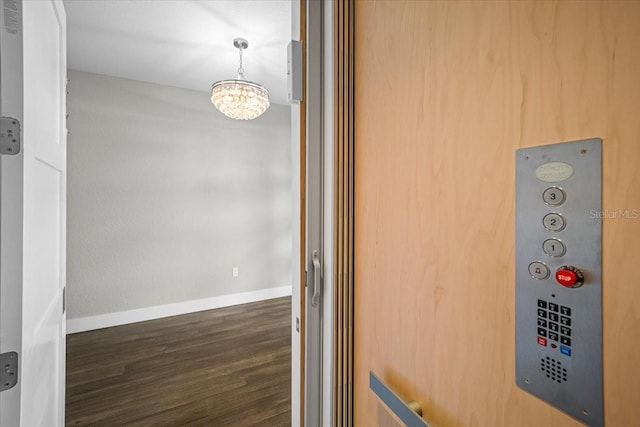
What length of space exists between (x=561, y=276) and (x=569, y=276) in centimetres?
1

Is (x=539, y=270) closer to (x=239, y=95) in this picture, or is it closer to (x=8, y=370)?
(x=8, y=370)

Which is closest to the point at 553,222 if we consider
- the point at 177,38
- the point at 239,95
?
the point at 239,95

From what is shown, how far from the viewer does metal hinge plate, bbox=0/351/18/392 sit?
0.71 meters

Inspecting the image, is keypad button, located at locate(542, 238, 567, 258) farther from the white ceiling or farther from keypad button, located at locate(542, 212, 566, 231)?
the white ceiling

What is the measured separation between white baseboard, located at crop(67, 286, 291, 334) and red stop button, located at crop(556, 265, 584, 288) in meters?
3.64

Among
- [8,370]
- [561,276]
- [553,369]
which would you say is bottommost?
[8,370]

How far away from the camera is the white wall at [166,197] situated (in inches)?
114

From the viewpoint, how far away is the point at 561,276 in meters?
0.46

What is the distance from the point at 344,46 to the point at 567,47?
668mm

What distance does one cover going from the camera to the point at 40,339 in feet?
3.06

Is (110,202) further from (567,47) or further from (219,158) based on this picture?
(567,47)
